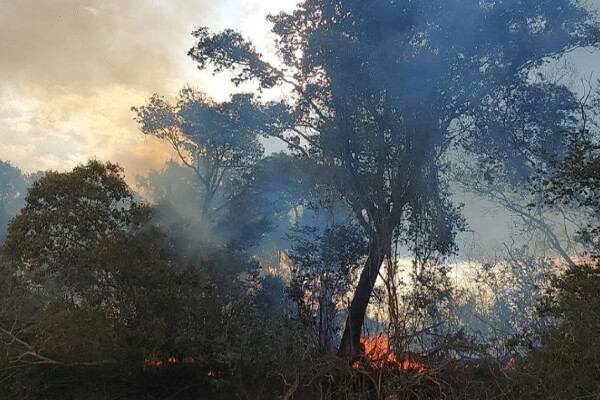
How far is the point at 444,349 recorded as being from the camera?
1001 cm

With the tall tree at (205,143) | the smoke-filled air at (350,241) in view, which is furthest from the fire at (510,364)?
the tall tree at (205,143)

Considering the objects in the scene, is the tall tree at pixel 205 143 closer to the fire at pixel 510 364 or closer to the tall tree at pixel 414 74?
the tall tree at pixel 414 74

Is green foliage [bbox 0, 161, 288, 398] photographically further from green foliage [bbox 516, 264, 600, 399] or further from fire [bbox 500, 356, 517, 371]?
green foliage [bbox 516, 264, 600, 399]

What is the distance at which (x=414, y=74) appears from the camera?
1517 centimetres

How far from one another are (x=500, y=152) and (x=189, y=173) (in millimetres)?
23860

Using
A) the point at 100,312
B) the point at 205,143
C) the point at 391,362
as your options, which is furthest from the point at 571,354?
the point at 205,143

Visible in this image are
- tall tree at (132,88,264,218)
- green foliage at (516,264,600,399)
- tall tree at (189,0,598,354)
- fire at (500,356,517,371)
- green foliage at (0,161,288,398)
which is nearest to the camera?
green foliage at (516,264,600,399)

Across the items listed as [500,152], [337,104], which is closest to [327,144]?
[337,104]

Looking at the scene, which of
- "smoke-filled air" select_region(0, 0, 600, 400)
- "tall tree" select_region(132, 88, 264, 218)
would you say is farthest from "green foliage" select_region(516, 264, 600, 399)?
"tall tree" select_region(132, 88, 264, 218)

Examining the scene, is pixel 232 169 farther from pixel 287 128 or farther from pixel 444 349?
pixel 444 349

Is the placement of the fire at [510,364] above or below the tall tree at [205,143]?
below

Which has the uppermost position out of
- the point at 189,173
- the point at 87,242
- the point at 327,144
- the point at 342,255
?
the point at 189,173

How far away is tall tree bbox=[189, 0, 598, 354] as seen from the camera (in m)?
14.9

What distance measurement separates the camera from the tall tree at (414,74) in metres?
14.9
